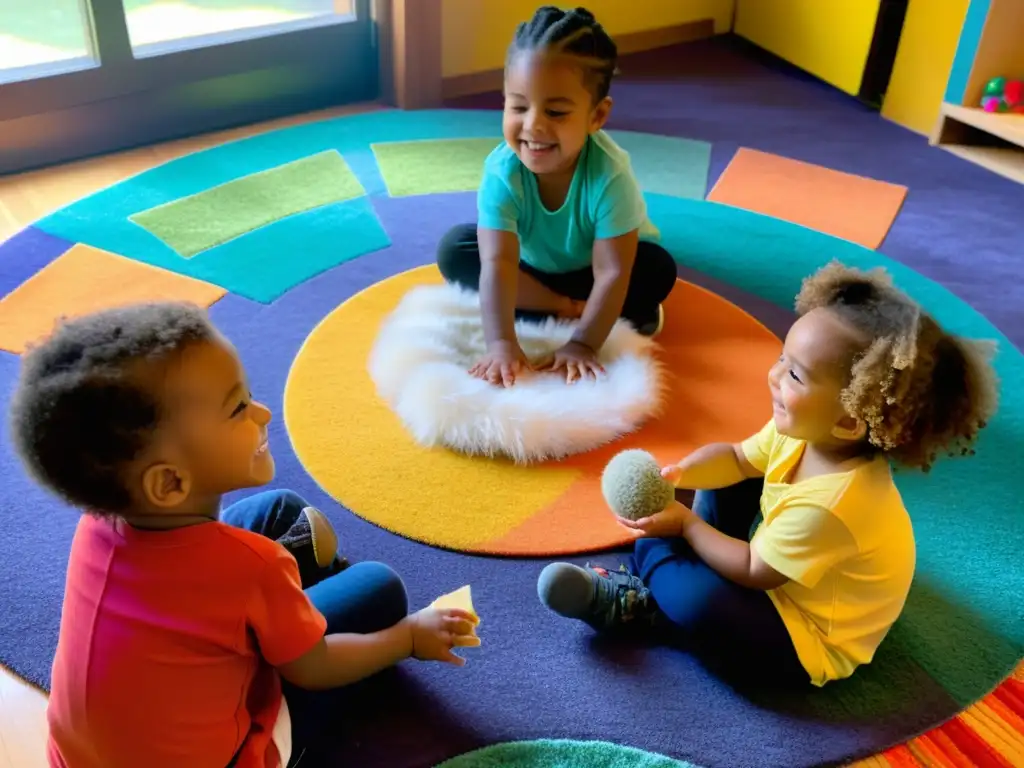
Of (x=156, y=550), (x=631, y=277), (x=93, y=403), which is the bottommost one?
(x=631, y=277)

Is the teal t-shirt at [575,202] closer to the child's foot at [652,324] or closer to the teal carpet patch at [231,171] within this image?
the child's foot at [652,324]

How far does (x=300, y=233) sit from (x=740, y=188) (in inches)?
38.9

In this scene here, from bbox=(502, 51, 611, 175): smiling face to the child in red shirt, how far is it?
2.54ft

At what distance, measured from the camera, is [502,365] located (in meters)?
1.48

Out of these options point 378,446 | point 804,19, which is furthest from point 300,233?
point 804,19

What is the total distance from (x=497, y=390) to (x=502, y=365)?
0.06 metres

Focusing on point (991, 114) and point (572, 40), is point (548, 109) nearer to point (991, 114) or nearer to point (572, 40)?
point (572, 40)

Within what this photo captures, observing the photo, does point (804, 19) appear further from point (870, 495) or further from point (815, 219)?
point (870, 495)

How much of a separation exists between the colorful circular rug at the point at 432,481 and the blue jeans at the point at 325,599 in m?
0.04

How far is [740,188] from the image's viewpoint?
2166 millimetres

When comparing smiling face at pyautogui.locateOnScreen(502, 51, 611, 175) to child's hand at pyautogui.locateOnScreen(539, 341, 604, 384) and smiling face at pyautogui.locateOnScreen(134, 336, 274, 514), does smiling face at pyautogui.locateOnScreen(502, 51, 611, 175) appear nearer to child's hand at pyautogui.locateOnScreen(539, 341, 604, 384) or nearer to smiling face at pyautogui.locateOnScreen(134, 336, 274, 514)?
child's hand at pyautogui.locateOnScreen(539, 341, 604, 384)

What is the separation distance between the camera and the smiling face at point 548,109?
1380 mm

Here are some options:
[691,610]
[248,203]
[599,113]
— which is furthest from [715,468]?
[248,203]

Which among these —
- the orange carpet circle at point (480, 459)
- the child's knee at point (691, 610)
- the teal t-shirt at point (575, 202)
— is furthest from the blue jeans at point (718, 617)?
the teal t-shirt at point (575, 202)
